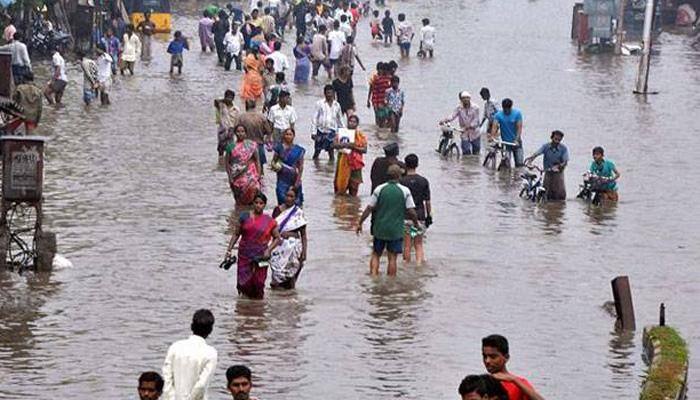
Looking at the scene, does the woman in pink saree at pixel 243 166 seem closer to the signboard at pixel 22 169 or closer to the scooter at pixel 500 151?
the signboard at pixel 22 169

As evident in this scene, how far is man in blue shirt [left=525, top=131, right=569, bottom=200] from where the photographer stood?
23.3 meters

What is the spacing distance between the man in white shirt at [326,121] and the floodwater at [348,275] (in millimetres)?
395

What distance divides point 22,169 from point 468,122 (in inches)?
449

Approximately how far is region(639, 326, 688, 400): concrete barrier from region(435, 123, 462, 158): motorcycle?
1221cm

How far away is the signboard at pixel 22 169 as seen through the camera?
17188 millimetres

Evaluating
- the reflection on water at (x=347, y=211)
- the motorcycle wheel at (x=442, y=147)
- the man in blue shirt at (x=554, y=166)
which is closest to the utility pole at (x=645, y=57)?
the motorcycle wheel at (x=442, y=147)

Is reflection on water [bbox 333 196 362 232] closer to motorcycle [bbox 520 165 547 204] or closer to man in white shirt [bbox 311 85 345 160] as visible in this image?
motorcycle [bbox 520 165 547 204]

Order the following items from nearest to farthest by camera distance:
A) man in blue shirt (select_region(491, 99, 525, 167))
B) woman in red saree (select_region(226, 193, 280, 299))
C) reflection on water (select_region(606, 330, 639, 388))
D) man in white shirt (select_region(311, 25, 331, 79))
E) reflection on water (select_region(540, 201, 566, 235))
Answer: reflection on water (select_region(606, 330, 639, 388)), woman in red saree (select_region(226, 193, 280, 299)), reflection on water (select_region(540, 201, 566, 235)), man in blue shirt (select_region(491, 99, 525, 167)), man in white shirt (select_region(311, 25, 331, 79))

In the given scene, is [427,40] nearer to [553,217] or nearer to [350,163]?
[350,163]

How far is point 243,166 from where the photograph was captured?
21.1 metres

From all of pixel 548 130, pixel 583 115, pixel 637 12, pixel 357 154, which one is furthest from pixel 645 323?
pixel 637 12

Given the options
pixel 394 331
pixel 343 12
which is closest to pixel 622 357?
pixel 394 331

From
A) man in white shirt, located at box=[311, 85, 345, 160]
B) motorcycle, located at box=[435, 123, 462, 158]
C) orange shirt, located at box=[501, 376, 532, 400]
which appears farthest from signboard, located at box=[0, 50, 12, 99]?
orange shirt, located at box=[501, 376, 532, 400]

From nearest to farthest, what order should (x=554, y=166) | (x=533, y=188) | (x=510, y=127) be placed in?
(x=554, y=166) → (x=533, y=188) → (x=510, y=127)
